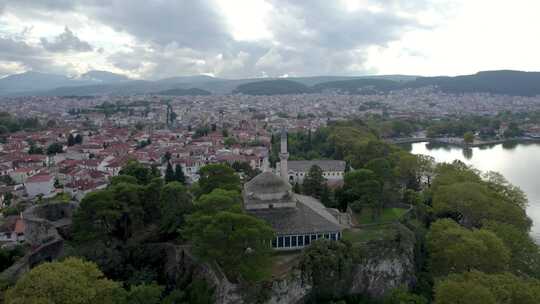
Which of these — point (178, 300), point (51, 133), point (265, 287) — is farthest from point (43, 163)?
point (265, 287)

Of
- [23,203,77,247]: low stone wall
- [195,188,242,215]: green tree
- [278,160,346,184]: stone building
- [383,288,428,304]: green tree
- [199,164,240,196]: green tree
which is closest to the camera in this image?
[383,288,428,304]: green tree

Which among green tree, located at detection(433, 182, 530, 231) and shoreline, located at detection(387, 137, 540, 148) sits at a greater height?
green tree, located at detection(433, 182, 530, 231)

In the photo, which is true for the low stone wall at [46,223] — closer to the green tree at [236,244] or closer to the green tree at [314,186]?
the green tree at [236,244]

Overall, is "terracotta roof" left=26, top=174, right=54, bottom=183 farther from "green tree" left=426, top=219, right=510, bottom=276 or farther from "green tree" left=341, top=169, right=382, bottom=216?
"green tree" left=426, top=219, right=510, bottom=276

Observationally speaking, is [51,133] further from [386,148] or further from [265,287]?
[265,287]

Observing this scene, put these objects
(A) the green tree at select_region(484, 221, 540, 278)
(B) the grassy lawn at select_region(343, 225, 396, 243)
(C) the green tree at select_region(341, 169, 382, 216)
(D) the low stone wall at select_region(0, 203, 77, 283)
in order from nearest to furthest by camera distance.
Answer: (D) the low stone wall at select_region(0, 203, 77, 283) < (B) the grassy lawn at select_region(343, 225, 396, 243) < (A) the green tree at select_region(484, 221, 540, 278) < (C) the green tree at select_region(341, 169, 382, 216)

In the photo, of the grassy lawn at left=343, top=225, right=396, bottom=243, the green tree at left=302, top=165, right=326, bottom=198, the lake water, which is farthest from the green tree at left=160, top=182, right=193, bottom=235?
the lake water

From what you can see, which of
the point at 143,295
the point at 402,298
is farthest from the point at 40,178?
the point at 402,298
